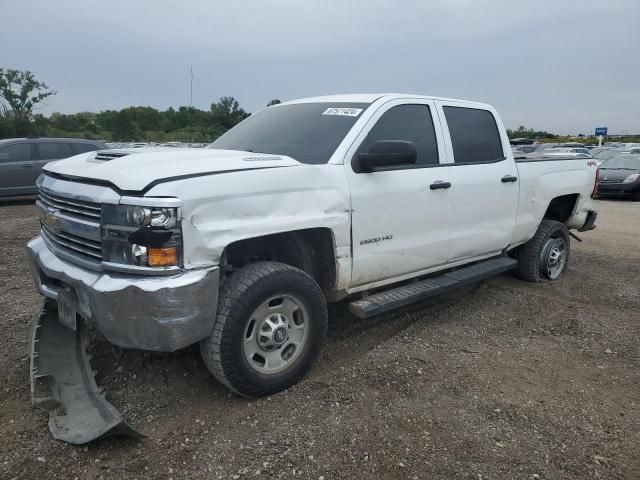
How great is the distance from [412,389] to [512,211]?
2.47 metres

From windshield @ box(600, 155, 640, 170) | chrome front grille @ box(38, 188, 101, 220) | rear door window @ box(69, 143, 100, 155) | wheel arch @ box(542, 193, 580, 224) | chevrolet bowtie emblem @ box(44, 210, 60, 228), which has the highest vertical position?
rear door window @ box(69, 143, 100, 155)

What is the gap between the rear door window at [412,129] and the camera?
3934 mm

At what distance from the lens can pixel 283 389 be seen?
3.29m

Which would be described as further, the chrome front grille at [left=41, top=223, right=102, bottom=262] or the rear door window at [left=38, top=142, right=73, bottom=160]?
the rear door window at [left=38, top=142, right=73, bottom=160]

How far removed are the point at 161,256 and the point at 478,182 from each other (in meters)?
2.96

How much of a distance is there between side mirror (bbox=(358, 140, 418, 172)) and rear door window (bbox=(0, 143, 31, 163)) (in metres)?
11.4

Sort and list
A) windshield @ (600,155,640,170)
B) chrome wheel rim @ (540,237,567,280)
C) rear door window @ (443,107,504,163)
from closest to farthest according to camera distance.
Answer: rear door window @ (443,107,504,163), chrome wheel rim @ (540,237,567,280), windshield @ (600,155,640,170)

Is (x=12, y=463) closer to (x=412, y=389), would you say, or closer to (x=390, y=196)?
(x=412, y=389)

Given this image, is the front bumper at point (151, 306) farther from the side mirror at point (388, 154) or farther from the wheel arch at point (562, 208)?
the wheel arch at point (562, 208)

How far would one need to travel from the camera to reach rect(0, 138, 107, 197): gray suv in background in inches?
472

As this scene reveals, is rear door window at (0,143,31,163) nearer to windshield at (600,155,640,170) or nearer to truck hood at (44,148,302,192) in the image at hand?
truck hood at (44,148,302,192)

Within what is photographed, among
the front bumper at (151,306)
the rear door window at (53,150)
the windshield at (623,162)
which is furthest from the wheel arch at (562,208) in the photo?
the windshield at (623,162)

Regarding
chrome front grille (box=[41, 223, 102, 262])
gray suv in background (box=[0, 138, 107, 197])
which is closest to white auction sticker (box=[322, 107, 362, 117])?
chrome front grille (box=[41, 223, 102, 262])

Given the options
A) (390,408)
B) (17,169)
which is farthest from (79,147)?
(390,408)
